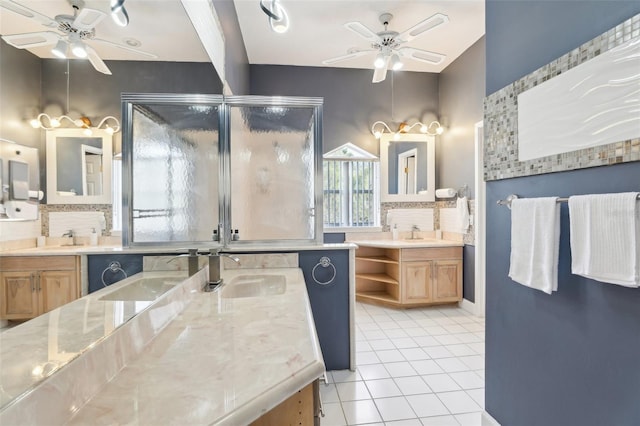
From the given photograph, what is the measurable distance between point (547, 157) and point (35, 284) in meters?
1.78

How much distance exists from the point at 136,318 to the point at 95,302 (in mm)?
152

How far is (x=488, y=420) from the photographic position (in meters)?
1.79

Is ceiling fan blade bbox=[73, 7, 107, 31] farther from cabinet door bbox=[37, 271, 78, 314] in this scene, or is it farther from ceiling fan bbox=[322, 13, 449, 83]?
ceiling fan bbox=[322, 13, 449, 83]

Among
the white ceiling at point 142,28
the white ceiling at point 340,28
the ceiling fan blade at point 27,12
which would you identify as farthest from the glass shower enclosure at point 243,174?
the white ceiling at point 340,28

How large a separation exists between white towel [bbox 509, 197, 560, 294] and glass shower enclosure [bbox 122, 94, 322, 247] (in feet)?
4.38

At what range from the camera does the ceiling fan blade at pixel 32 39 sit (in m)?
0.52

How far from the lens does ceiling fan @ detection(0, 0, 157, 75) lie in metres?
0.55

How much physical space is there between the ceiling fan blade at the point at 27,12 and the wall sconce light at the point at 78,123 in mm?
166

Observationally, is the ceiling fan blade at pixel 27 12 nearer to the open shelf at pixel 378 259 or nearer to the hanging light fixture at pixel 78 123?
the hanging light fixture at pixel 78 123

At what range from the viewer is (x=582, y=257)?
1191 millimetres

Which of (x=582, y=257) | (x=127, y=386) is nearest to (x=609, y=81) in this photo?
(x=582, y=257)

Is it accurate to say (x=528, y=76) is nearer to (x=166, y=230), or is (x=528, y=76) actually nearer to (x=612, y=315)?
(x=612, y=315)

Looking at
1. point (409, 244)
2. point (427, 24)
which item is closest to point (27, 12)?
point (427, 24)

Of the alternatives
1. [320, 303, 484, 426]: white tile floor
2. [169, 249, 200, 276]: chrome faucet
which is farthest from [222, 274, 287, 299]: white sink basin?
[320, 303, 484, 426]: white tile floor
